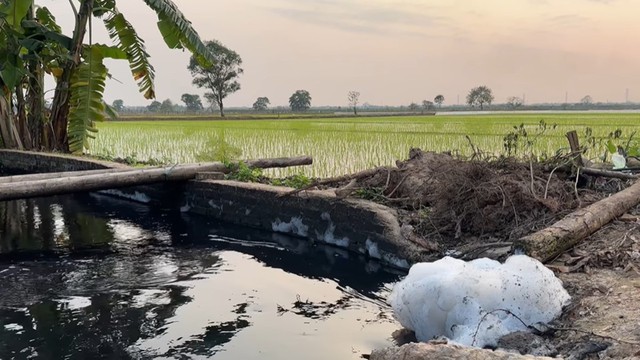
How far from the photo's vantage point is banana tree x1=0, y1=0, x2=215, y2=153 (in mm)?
9266

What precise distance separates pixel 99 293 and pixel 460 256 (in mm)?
2478

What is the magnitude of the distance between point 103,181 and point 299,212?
216cm

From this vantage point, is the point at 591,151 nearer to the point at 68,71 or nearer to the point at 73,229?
the point at 73,229

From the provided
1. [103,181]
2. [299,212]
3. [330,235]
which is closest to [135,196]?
[103,181]

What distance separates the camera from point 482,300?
301 centimetres

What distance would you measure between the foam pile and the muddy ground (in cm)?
10

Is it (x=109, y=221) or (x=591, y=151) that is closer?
(x=109, y=221)

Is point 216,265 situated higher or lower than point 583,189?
lower

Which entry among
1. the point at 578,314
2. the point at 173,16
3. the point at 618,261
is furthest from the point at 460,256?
the point at 173,16

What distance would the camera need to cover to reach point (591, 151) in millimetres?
9914

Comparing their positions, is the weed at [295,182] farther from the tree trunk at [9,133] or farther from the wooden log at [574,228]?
the tree trunk at [9,133]

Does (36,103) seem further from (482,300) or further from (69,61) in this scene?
(482,300)

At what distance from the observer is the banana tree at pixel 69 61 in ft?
30.4

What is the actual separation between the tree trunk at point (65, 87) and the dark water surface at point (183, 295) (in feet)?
15.1
